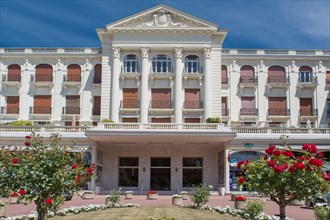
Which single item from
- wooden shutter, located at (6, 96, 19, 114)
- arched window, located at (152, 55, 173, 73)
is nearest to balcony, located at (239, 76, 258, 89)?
arched window, located at (152, 55, 173, 73)

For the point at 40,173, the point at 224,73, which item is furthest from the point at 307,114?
the point at 40,173

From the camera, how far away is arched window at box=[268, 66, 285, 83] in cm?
4450

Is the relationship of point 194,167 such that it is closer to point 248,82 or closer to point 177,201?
point 248,82

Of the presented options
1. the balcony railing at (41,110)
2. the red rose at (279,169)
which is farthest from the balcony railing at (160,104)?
the red rose at (279,169)

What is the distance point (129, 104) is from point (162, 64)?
16.6 feet

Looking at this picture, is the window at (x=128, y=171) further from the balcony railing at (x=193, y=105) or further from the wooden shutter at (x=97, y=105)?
the wooden shutter at (x=97, y=105)

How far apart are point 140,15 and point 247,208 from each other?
28550 millimetres

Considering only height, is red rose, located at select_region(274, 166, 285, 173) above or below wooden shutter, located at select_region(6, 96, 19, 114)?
below

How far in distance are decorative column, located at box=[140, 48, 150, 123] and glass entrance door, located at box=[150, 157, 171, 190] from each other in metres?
5.89

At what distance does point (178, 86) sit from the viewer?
138ft

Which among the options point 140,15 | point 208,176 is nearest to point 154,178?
point 208,176

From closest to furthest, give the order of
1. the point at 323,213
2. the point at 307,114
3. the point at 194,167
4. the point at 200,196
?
the point at 323,213
the point at 200,196
the point at 194,167
the point at 307,114

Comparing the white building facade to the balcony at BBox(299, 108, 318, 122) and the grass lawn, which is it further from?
the grass lawn

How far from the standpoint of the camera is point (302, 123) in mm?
44094
